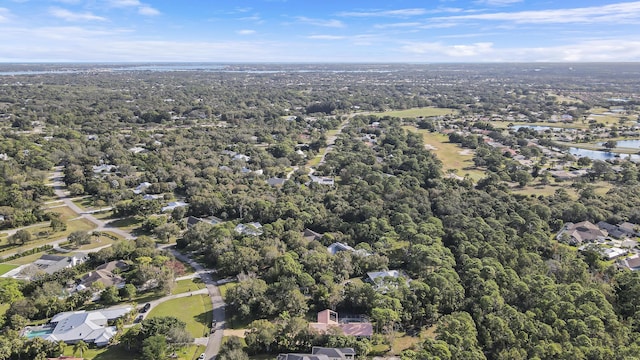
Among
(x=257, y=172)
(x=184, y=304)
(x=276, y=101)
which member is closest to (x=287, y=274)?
(x=184, y=304)

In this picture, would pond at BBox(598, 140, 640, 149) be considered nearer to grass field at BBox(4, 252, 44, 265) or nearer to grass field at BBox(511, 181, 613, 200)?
grass field at BBox(511, 181, 613, 200)

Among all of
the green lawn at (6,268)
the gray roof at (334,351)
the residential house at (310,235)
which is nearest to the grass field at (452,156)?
the residential house at (310,235)

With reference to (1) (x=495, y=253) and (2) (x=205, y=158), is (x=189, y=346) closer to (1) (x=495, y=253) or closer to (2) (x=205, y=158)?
(1) (x=495, y=253)

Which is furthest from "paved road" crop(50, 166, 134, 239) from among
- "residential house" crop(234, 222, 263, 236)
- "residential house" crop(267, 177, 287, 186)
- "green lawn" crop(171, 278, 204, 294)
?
"residential house" crop(267, 177, 287, 186)

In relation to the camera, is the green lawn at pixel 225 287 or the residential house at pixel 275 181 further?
the residential house at pixel 275 181

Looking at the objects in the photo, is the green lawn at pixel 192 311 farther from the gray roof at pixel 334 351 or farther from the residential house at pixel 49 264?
the residential house at pixel 49 264

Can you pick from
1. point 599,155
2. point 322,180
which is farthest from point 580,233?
point 599,155

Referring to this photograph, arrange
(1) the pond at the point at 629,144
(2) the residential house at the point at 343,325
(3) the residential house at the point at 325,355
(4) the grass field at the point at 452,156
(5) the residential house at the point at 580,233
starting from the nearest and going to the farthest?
(3) the residential house at the point at 325,355, (2) the residential house at the point at 343,325, (5) the residential house at the point at 580,233, (4) the grass field at the point at 452,156, (1) the pond at the point at 629,144
